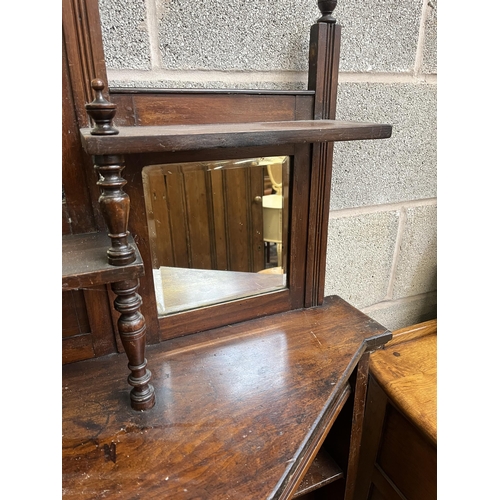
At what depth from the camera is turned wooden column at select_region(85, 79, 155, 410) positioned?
446mm

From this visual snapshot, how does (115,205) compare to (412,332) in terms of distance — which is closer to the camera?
(115,205)

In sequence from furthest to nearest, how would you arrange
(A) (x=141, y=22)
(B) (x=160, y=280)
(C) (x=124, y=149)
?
(B) (x=160, y=280) → (A) (x=141, y=22) → (C) (x=124, y=149)

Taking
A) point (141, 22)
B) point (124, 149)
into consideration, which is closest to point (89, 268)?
point (124, 149)

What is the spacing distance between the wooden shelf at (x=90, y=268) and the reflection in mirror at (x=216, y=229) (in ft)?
0.48

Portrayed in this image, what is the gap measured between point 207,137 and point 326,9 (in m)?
0.37

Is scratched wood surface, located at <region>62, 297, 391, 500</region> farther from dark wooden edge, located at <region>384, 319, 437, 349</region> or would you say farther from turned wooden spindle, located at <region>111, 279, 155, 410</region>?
dark wooden edge, located at <region>384, 319, 437, 349</region>

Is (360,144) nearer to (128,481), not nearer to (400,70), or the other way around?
(400,70)

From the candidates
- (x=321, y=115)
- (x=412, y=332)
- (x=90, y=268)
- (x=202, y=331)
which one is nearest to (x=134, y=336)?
(x=90, y=268)

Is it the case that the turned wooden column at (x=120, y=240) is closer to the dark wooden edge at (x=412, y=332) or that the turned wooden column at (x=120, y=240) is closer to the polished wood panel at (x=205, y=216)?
the polished wood panel at (x=205, y=216)

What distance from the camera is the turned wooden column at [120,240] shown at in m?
0.45

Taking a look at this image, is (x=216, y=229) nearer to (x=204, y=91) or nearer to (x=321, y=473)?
(x=204, y=91)

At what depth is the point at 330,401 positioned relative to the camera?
1.98ft

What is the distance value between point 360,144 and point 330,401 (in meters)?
0.56

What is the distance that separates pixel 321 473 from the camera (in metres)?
0.83
